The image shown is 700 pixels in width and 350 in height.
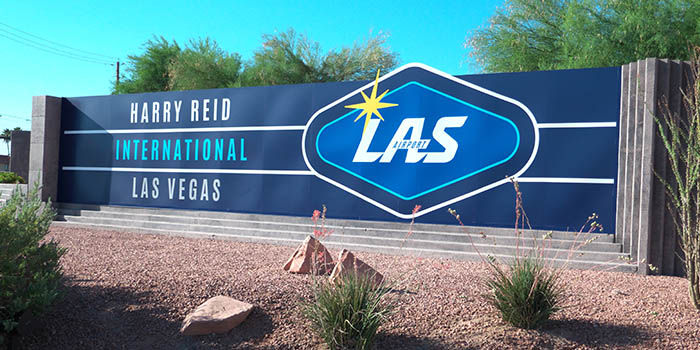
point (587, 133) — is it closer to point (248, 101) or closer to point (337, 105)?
point (337, 105)

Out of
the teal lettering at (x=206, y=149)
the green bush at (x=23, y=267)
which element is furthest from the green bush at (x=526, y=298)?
the teal lettering at (x=206, y=149)

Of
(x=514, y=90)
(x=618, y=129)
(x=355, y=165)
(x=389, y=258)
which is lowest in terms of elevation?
(x=389, y=258)

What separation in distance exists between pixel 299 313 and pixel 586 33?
589 inches

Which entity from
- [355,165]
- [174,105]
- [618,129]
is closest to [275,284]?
[355,165]

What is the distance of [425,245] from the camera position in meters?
8.79

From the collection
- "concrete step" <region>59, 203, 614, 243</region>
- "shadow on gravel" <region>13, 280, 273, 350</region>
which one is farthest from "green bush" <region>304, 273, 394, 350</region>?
"concrete step" <region>59, 203, 614, 243</region>

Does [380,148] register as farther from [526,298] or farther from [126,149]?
[126,149]

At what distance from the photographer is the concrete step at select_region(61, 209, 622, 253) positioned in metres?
8.00

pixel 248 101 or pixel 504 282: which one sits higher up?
pixel 248 101

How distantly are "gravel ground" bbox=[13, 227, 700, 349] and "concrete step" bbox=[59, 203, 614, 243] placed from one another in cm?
143

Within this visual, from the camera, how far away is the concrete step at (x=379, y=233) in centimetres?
800

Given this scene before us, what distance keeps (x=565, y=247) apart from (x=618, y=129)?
6.30 feet

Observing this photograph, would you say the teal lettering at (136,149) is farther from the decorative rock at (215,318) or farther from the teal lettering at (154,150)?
the decorative rock at (215,318)

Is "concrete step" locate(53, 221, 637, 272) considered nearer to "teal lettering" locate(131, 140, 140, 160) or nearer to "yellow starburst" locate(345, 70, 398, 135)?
"teal lettering" locate(131, 140, 140, 160)
